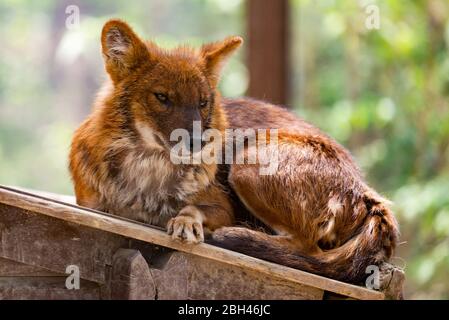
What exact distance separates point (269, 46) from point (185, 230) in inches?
235

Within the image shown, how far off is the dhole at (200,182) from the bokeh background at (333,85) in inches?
30.8

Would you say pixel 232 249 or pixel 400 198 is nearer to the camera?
pixel 232 249

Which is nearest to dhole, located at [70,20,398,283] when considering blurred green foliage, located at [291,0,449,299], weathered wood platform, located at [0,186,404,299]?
weathered wood platform, located at [0,186,404,299]

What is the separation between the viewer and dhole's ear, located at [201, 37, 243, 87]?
18.7 ft

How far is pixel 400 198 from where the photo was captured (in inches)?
424

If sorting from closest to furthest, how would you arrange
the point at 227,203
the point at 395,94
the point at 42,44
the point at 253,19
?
the point at 227,203, the point at 253,19, the point at 395,94, the point at 42,44

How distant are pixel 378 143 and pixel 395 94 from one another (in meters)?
0.87

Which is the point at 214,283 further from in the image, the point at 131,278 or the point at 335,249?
the point at 335,249

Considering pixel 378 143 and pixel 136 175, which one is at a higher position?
pixel 378 143

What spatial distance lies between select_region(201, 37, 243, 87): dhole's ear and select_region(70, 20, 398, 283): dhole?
17 mm

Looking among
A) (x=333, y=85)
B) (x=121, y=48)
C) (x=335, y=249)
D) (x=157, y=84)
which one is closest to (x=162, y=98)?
(x=157, y=84)
